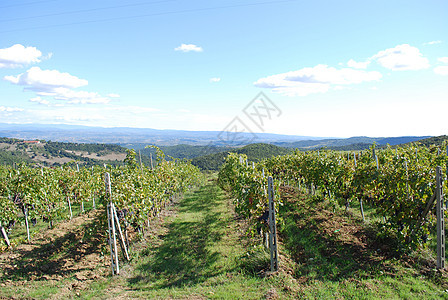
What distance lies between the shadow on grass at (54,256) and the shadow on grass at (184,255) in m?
2.00

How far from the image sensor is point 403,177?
6.63 metres

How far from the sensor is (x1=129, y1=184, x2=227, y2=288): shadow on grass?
6.68 meters

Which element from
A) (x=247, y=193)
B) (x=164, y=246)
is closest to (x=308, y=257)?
(x=247, y=193)

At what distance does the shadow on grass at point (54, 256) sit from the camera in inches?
271

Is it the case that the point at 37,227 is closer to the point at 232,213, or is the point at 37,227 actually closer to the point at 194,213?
the point at 194,213

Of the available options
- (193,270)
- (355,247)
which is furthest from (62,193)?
(355,247)

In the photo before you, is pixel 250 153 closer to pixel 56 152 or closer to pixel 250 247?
pixel 250 247

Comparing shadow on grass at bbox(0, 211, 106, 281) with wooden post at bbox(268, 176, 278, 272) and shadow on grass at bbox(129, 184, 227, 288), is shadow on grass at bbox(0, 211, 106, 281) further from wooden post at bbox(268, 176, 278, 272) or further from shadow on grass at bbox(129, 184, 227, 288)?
wooden post at bbox(268, 176, 278, 272)

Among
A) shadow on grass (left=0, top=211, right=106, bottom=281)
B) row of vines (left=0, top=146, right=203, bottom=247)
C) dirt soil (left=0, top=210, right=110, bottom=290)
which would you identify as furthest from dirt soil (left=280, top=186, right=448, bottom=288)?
shadow on grass (left=0, top=211, right=106, bottom=281)

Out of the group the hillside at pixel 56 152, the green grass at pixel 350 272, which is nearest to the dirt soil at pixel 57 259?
the green grass at pixel 350 272

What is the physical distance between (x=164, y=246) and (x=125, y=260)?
1.65 meters

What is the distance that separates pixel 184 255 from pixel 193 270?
1232 millimetres

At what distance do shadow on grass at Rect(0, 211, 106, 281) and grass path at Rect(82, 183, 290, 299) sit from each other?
5.56 ft

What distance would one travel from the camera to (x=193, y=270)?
279 inches
